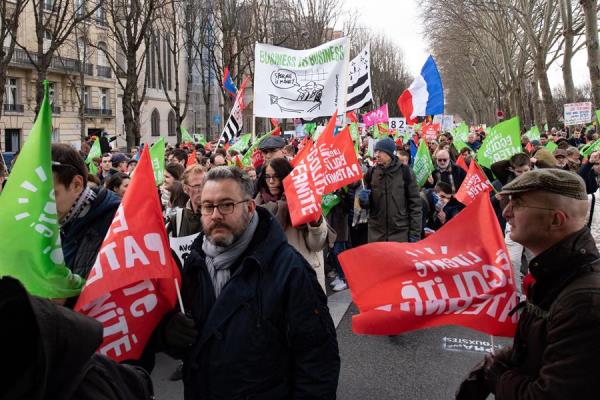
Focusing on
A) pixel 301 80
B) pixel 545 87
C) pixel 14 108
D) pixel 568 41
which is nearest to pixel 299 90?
pixel 301 80

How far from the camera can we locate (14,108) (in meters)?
35.3

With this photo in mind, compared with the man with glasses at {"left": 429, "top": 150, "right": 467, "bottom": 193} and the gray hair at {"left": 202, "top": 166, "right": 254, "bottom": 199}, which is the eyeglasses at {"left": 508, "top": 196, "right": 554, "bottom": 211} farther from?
the man with glasses at {"left": 429, "top": 150, "right": 467, "bottom": 193}

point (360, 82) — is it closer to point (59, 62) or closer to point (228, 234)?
point (228, 234)

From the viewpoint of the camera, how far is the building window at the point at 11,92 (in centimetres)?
3528

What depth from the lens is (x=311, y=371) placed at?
89.0 inches

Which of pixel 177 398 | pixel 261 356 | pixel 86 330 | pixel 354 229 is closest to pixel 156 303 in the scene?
pixel 261 356

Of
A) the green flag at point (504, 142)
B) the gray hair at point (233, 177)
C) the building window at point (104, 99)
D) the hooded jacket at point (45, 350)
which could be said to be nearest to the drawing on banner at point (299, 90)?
the green flag at point (504, 142)

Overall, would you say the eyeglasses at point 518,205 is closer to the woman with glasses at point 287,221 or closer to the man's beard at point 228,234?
the man's beard at point 228,234

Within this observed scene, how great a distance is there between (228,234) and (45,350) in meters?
1.29

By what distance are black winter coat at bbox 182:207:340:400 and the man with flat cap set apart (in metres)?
0.58

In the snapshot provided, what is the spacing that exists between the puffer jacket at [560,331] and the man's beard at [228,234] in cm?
115

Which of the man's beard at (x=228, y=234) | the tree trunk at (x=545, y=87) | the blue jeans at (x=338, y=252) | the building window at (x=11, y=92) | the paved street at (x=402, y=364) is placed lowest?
the paved street at (x=402, y=364)

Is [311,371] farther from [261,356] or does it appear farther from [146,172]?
[146,172]

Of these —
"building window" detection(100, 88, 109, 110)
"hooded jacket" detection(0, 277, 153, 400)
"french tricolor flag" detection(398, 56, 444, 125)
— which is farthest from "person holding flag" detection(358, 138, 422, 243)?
"building window" detection(100, 88, 109, 110)
